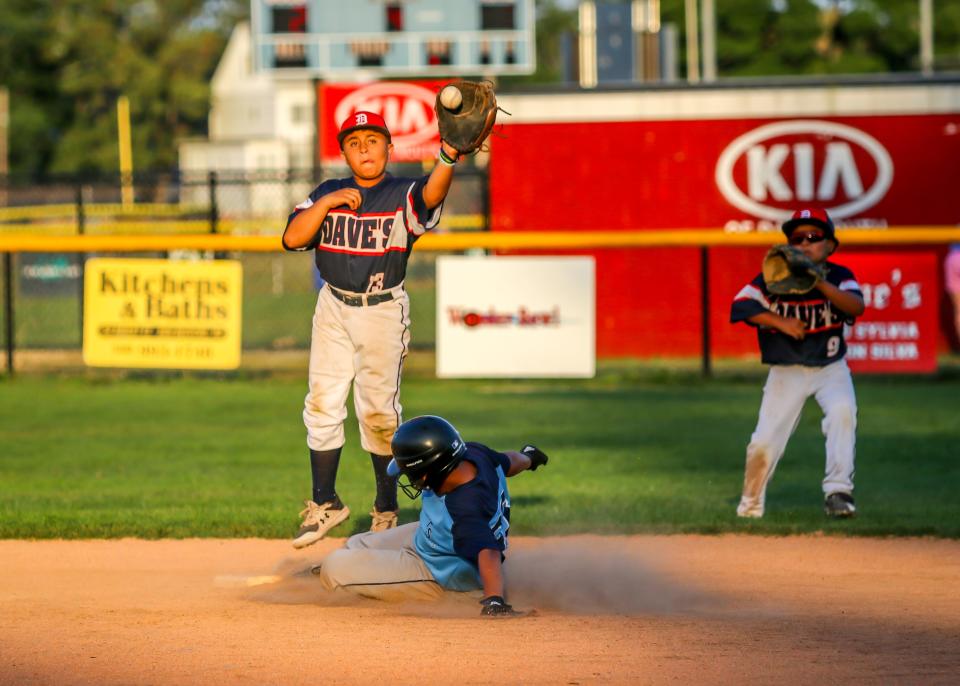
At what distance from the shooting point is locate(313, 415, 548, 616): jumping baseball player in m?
5.29

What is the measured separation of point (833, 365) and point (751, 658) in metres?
3.01

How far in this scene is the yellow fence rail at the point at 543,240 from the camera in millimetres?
14141

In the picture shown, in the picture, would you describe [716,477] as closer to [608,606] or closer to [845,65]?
[608,606]

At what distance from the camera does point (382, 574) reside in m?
5.77

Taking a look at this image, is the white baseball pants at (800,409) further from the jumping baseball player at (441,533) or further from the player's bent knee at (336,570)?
the player's bent knee at (336,570)

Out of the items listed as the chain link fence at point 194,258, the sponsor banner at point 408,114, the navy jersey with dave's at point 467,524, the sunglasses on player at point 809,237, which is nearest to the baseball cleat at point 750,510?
the sunglasses on player at point 809,237

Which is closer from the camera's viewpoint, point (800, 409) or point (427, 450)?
point (427, 450)

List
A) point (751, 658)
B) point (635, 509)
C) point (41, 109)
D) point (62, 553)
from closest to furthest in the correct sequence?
1. point (751, 658)
2. point (62, 553)
3. point (635, 509)
4. point (41, 109)

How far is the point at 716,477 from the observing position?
9.22 metres

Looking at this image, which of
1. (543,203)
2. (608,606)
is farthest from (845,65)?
(608,606)

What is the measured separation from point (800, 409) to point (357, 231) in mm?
2632

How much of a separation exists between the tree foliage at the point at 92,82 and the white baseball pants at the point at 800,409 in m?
55.0

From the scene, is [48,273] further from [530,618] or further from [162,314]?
[530,618]

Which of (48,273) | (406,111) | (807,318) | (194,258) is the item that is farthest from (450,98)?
(48,273)
